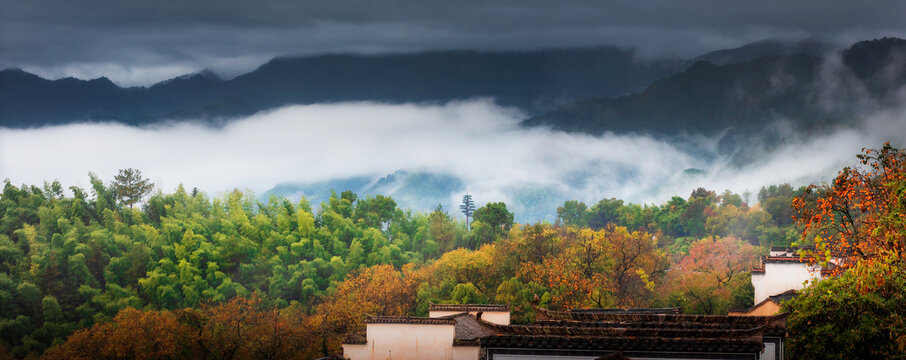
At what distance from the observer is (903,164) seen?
17.8 m

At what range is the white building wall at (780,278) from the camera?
35.0 meters

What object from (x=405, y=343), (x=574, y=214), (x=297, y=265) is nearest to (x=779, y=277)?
(x=405, y=343)

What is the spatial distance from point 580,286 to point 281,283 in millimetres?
23103

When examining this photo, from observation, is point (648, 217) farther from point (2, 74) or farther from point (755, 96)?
point (2, 74)

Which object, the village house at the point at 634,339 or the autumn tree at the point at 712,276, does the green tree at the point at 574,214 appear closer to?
the autumn tree at the point at 712,276

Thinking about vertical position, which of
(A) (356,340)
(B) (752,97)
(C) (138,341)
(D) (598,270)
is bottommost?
(C) (138,341)

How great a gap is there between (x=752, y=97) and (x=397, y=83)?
52096mm

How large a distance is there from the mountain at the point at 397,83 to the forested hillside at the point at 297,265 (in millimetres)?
49565

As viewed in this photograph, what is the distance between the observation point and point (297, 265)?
6425 cm

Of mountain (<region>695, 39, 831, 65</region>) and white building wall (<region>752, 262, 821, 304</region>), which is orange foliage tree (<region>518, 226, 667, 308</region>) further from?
mountain (<region>695, 39, 831, 65</region>)

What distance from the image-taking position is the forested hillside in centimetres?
4981

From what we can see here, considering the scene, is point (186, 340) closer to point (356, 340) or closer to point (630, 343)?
point (356, 340)

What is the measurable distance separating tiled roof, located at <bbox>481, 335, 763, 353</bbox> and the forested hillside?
95.3 feet

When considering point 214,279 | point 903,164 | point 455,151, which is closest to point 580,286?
point 214,279
